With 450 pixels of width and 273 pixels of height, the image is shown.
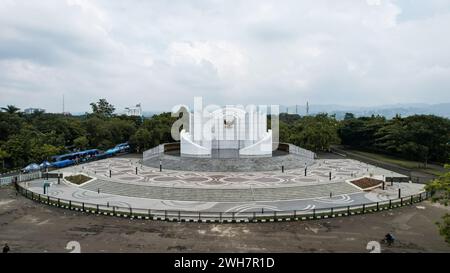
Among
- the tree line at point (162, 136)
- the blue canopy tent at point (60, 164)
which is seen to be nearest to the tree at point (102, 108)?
the tree line at point (162, 136)

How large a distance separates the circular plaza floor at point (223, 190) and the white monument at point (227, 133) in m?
5.67

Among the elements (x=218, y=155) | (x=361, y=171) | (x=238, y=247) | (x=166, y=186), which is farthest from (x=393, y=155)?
(x=238, y=247)

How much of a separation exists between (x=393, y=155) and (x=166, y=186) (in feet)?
164

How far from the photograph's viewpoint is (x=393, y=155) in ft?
217

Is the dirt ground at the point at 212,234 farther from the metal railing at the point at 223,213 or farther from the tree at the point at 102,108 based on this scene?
the tree at the point at 102,108

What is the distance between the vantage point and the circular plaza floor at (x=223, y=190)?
30156 mm

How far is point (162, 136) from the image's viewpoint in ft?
223

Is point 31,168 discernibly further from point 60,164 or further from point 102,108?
point 102,108

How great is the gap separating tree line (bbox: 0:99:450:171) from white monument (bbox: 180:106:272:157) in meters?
15.4

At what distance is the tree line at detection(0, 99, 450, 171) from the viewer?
51375 mm

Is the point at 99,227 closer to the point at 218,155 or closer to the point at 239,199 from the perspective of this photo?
the point at 239,199

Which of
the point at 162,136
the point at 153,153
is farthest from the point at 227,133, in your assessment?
the point at 162,136

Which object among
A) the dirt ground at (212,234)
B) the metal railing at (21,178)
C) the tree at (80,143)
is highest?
the tree at (80,143)

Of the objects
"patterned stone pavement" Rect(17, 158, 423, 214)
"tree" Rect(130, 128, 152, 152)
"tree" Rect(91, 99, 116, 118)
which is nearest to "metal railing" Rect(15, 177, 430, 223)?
"patterned stone pavement" Rect(17, 158, 423, 214)
